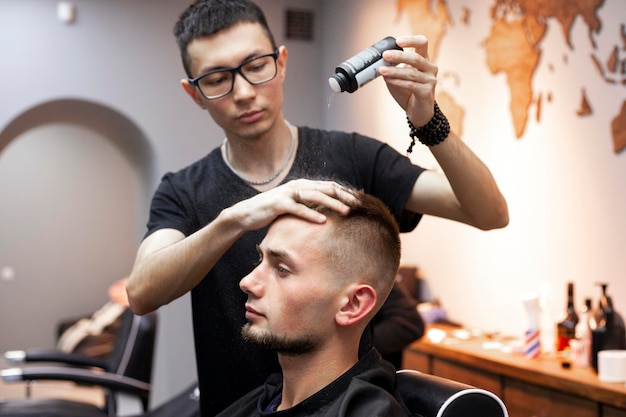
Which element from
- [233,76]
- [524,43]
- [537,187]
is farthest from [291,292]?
[524,43]

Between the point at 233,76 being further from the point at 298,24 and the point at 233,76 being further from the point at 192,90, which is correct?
the point at 298,24

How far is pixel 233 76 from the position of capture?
1619 mm

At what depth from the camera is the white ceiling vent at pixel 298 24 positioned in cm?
198

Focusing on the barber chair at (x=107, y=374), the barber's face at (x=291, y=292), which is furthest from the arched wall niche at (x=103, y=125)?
the barber's face at (x=291, y=292)

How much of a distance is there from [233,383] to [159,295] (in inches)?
11.4

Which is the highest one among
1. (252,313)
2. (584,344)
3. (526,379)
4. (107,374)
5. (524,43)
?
(524,43)

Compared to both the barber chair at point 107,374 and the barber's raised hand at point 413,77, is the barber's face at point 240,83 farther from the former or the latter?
the barber chair at point 107,374

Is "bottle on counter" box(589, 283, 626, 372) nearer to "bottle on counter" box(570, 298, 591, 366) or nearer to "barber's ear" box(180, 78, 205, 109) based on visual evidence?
"bottle on counter" box(570, 298, 591, 366)

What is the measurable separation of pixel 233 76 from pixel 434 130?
1.26ft

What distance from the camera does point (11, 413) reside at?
11.0 ft

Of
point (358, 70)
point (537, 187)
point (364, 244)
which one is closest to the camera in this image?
point (358, 70)

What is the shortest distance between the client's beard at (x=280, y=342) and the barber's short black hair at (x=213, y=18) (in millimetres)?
507

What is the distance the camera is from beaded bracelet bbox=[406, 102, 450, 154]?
1496 millimetres

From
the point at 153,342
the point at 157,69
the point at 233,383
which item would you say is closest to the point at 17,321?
the point at 153,342
